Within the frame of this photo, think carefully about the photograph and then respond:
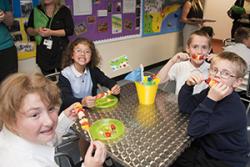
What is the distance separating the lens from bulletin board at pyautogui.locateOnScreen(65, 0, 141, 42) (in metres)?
3.34

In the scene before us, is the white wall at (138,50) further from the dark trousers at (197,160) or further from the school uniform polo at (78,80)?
the dark trousers at (197,160)

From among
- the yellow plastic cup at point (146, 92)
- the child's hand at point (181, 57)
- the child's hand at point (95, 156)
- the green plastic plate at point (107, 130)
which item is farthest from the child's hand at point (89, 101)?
the child's hand at point (181, 57)

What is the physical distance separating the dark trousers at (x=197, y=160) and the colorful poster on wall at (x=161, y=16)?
3271mm

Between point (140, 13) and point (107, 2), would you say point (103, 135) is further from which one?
point (140, 13)

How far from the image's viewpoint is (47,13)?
2578 millimetres

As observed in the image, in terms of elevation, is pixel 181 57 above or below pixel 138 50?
above

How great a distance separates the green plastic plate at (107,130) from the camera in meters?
1.22

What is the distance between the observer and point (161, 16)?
476 centimetres

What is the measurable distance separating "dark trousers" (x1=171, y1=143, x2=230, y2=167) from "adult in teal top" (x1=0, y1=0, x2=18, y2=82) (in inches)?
71.5

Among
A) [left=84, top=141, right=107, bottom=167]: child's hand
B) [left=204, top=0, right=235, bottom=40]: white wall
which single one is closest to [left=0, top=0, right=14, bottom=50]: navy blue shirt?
[left=84, top=141, right=107, bottom=167]: child's hand

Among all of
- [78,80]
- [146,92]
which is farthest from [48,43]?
[146,92]

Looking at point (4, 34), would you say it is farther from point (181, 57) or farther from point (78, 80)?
point (181, 57)

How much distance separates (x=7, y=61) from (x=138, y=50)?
260 cm

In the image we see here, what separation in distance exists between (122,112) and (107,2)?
8.37ft
